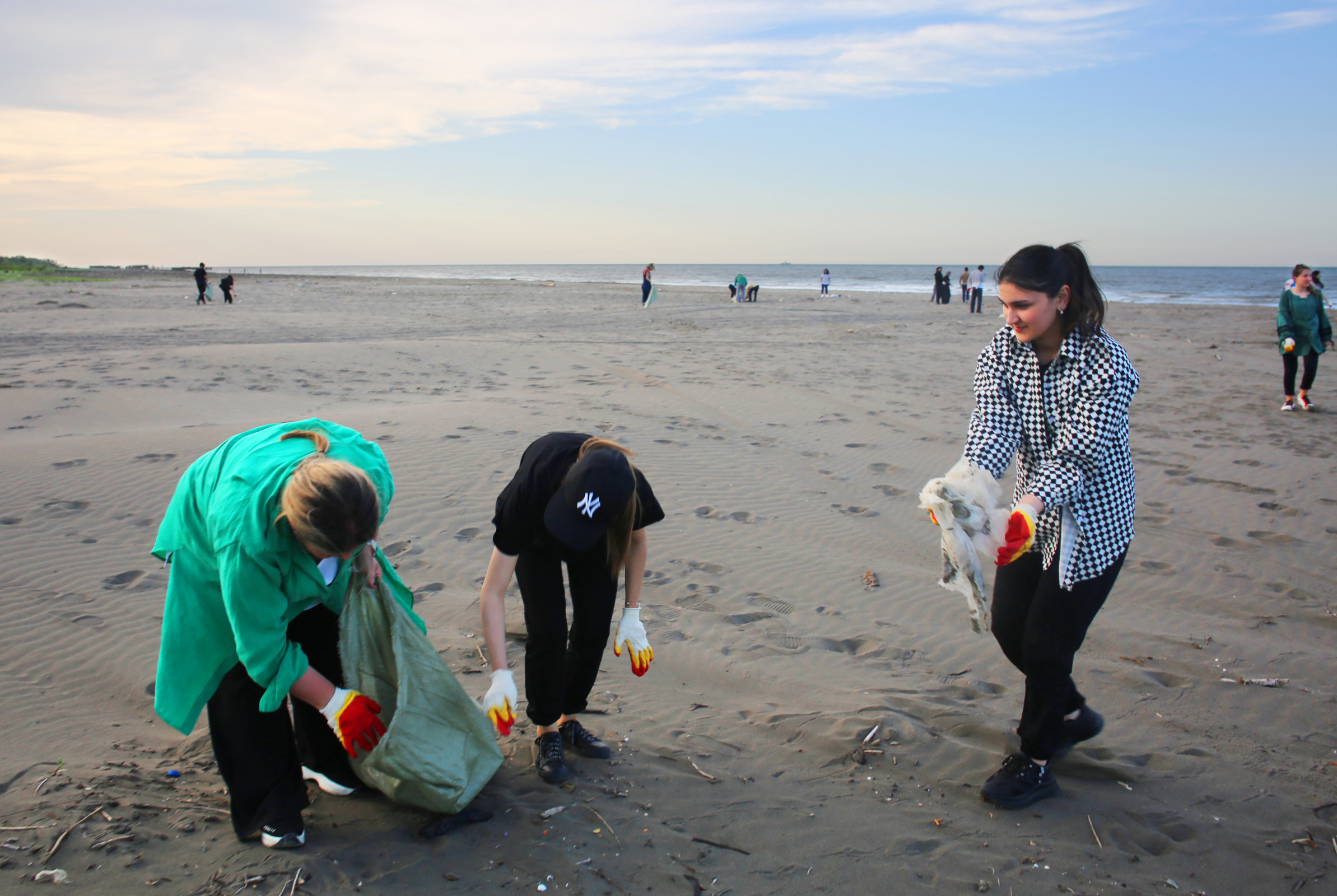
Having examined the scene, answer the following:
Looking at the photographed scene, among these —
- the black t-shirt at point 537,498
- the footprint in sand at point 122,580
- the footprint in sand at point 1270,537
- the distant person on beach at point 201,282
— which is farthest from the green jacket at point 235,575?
the distant person on beach at point 201,282

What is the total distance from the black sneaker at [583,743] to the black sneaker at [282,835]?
875mm

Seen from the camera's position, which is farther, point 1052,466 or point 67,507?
point 67,507

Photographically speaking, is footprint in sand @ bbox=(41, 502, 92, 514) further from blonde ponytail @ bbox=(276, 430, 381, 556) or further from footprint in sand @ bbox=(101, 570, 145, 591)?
blonde ponytail @ bbox=(276, 430, 381, 556)

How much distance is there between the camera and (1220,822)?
8.15ft

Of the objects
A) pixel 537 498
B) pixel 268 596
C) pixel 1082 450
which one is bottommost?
pixel 268 596

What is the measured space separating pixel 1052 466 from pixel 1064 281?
1.83 feet

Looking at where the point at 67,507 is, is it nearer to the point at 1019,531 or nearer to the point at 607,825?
the point at 607,825

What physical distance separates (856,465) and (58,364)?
10802 millimetres

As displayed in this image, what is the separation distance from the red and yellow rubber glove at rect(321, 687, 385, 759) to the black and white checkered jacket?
203cm

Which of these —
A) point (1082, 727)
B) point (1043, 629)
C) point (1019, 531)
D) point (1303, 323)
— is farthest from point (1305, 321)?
point (1019, 531)

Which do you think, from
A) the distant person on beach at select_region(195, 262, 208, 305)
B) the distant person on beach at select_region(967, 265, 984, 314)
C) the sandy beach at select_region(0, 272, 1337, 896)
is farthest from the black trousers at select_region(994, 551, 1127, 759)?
the distant person on beach at select_region(195, 262, 208, 305)

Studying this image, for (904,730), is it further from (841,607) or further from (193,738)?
(193,738)

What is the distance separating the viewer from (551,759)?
261 cm

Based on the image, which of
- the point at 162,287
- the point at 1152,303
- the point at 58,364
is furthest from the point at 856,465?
the point at 162,287
